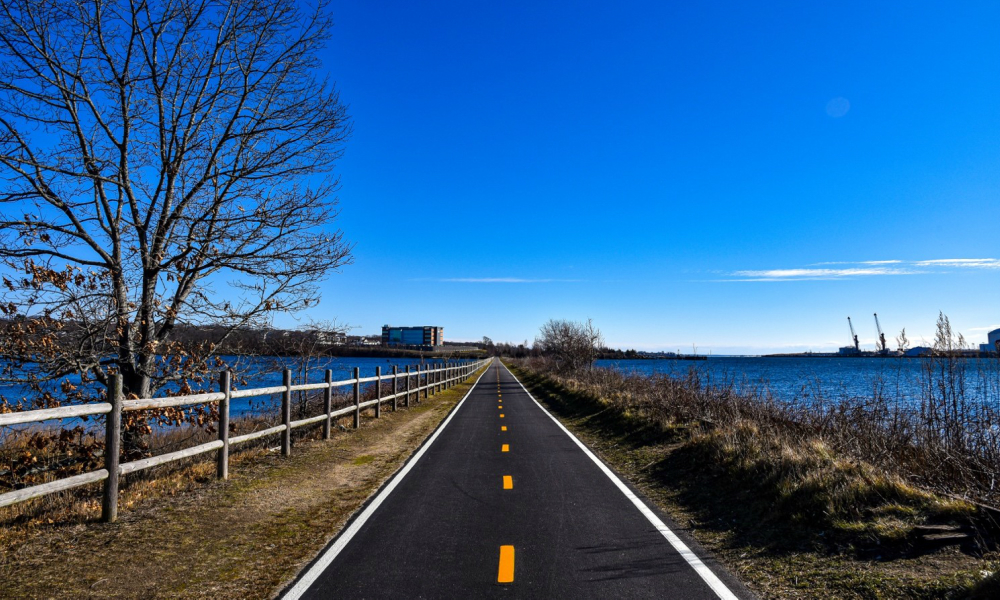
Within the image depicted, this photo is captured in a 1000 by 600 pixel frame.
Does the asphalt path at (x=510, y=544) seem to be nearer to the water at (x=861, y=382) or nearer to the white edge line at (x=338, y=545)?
the white edge line at (x=338, y=545)

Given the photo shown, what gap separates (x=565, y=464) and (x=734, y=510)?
4038 millimetres

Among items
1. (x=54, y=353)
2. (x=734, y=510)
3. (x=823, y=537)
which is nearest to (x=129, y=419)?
(x=54, y=353)

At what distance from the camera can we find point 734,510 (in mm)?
7445

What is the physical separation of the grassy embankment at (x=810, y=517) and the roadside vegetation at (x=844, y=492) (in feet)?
0.05

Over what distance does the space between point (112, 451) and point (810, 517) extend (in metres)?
7.93

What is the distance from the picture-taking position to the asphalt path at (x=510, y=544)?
15.9 feet

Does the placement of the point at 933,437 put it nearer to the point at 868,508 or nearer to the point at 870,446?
the point at 870,446

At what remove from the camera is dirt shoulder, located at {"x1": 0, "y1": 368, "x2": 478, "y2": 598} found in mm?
4980

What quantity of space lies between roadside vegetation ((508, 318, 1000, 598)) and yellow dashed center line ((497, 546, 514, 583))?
2091mm

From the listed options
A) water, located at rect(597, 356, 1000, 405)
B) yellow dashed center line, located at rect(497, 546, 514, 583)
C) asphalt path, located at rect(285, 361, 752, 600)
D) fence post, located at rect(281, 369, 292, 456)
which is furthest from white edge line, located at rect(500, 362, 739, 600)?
fence post, located at rect(281, 369, 292, 456)

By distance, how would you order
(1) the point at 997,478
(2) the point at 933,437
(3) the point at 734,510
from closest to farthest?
(1) the point at 997,478 < (3) the point at 734,510 < (2) the point at 933,437

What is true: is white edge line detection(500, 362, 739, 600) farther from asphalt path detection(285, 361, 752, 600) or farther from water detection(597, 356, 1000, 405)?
water detection(597, 356, 1000, 405)

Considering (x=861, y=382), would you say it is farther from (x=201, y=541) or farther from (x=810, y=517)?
(x=201, y=541)

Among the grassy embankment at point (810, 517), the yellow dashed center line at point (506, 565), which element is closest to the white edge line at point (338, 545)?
the yellow dashed center line at point (506, 565)
